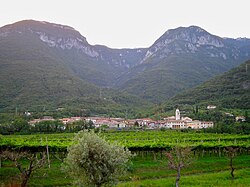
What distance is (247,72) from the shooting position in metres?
183

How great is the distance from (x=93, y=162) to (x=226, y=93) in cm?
15777

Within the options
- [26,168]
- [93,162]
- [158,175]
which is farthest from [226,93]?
[93,162]

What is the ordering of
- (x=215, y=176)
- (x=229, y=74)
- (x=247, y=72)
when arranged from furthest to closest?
(x=229, y=74), (x=247, y=72), (x=215, y=176)

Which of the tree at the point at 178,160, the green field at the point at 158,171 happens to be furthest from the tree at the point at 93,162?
the tree at the point at 178,160

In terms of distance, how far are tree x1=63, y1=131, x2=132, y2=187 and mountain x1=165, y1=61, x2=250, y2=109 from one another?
128m

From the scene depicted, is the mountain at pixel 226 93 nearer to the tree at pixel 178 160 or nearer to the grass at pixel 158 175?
the grass at pixel 158 175

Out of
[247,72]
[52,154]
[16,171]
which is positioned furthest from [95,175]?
[247,72]

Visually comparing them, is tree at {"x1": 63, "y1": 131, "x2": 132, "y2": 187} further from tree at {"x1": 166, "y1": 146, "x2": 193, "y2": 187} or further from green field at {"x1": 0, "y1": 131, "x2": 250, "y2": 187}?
tree at {"x1": 166, "y1": 146, "x2": 193, "y2": 187}

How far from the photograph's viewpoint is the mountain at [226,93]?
15225cm

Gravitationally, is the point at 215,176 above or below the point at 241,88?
below

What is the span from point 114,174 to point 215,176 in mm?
14543

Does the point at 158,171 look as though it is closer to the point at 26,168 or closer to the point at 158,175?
the point at 158,175

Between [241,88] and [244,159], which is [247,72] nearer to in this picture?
[241,88]

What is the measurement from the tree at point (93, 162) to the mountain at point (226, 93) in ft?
419
